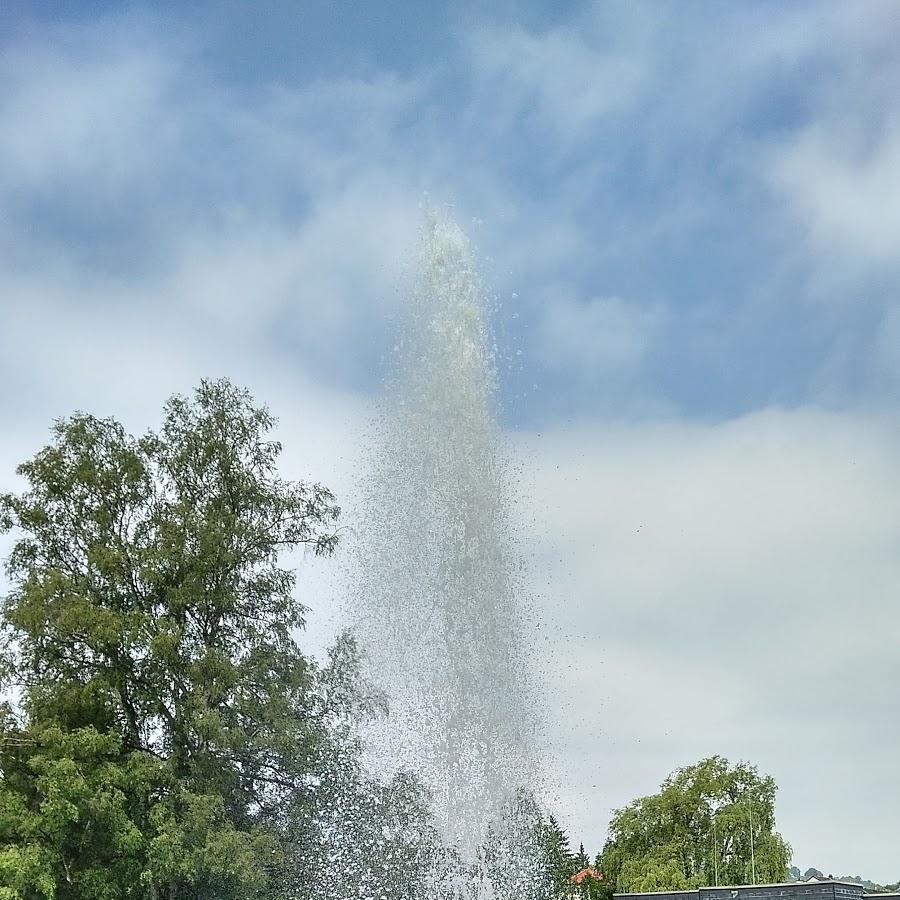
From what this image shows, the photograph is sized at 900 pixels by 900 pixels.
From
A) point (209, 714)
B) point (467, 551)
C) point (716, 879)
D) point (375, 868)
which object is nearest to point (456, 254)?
point (467, 551)

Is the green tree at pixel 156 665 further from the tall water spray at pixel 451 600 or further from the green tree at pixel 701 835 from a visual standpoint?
the green tree at pixel 701 835

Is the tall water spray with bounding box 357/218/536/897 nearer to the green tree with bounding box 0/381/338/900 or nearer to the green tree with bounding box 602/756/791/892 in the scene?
the green tree with bounding box 0/381/338/900

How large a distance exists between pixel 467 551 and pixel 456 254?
766cm

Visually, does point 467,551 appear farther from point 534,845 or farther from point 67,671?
point 67,671

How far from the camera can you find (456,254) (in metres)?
31.2

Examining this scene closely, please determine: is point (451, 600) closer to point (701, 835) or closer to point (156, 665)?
Result: point (156, 665)

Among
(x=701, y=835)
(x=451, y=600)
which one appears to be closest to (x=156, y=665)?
(x=451, y=600)

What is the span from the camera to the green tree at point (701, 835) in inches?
2046

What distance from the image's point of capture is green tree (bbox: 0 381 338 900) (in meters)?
29.3

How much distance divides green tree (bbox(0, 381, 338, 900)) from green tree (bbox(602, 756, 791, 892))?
25.9 metres

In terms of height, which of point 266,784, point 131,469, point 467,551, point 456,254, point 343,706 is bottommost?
point 266,784

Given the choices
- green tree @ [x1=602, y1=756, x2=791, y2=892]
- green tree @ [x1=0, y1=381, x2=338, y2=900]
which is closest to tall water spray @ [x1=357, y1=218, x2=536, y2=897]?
green tree @ [x1=0, y1=381, x2=338, y2=900]

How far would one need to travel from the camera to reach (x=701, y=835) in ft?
181

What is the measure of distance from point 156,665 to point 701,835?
32435mm
